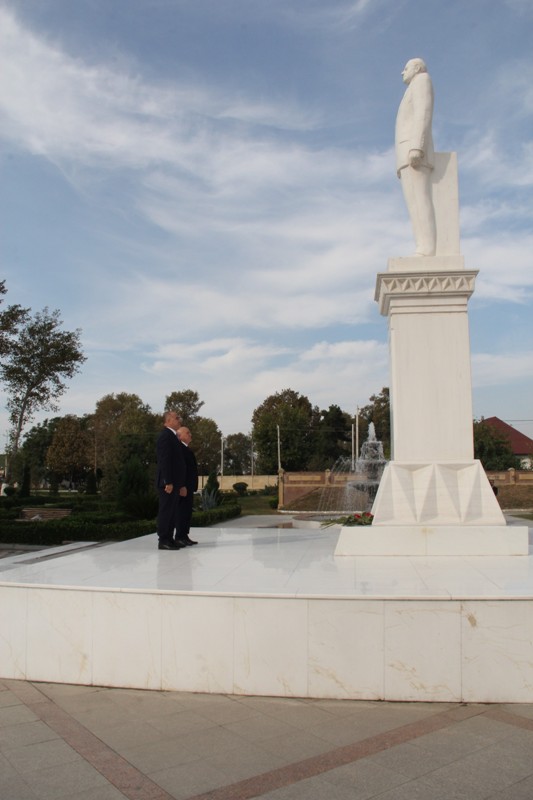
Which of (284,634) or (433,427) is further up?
(433,427)

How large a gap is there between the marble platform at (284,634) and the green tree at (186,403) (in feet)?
207

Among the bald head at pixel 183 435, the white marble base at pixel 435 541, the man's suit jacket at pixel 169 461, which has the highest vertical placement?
the bald head at pixel 183 435

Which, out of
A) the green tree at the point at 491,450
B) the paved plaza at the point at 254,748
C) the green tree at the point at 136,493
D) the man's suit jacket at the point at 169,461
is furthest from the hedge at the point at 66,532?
the green tree at the point at 491,450

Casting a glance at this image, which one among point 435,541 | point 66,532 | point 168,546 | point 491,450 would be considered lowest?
point 66,532

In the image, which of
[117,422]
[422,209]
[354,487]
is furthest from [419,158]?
[117,422]

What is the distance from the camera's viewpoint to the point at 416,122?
7.30 m

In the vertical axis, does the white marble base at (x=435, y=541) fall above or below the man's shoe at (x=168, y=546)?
above

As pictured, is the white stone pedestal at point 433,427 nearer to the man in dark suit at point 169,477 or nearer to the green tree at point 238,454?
the man in dark suit at point 169,477

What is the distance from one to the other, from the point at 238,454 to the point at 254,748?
8131 centimetres

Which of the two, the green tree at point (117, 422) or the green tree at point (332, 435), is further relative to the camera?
the green tree at point (332, 435)

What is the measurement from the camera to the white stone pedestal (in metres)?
6.54

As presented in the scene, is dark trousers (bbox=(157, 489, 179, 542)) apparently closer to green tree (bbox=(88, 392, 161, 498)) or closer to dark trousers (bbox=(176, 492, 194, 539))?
dark trousers (bbox=(176, 492, 194, 539))

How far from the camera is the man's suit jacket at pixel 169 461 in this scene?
753 centimetres

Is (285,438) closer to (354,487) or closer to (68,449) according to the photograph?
(68,449)
